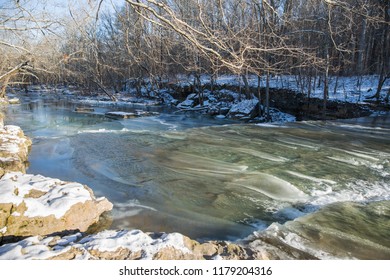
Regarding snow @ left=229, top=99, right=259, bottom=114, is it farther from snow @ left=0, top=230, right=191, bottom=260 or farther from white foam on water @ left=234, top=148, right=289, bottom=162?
snow @ left=0, top=230, right=191, bottom=260

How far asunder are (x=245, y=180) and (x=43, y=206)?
165 inches

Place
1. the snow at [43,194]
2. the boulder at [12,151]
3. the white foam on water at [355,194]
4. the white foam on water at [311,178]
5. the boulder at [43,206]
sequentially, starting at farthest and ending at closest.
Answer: the boulder at [12,151] < the white foam on water at [311,178] < the white foam on water at [355,194] < the snow at [43,194] < the boulder at [43,206]

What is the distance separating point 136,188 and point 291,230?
11.4ft

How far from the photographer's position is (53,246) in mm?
3262

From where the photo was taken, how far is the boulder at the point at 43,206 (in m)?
4.03

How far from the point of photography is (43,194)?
4730 millimetres

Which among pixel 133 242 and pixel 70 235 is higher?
pixel 133 242

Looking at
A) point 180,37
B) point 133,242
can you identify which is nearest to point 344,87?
point 180,37

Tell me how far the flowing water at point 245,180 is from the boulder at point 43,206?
0.56 metres

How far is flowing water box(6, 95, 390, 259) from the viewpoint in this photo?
4539 millimetres

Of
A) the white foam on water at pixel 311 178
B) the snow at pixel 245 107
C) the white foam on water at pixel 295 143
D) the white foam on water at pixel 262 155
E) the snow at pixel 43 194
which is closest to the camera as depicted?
the snow at pixel 43 194

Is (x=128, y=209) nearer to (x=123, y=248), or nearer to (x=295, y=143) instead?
(x=123, y=248)

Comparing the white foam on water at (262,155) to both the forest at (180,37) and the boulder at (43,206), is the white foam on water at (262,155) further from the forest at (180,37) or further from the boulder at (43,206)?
the boulder at (43,206)

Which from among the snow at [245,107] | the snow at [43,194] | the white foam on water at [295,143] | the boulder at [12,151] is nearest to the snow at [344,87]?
the snow at [245,107]
